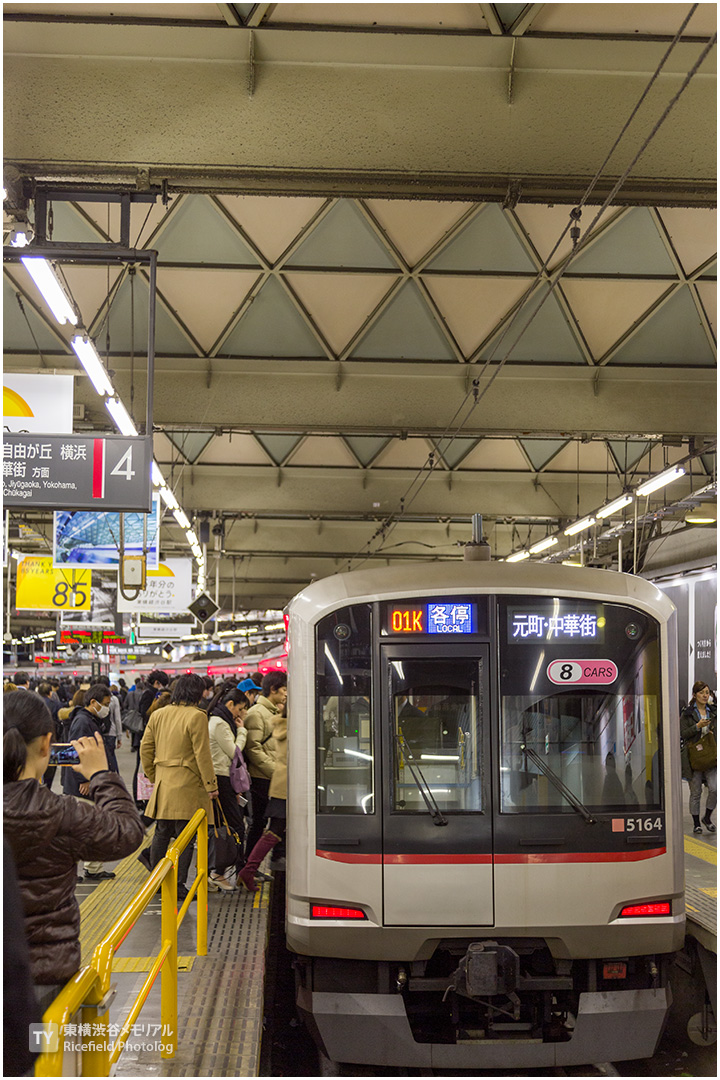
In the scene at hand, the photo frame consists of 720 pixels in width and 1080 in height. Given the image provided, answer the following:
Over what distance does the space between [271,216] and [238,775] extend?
17.6 feet

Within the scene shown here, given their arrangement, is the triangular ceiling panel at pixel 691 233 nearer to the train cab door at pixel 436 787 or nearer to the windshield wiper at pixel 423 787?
the train cab door at pixel 436 787

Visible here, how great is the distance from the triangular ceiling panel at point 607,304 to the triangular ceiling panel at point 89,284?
4.95 meters

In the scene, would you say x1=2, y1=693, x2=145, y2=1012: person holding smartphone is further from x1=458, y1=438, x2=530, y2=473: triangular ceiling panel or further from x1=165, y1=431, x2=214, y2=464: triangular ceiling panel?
x1=458, y1=438, x2=530, y2=473: triangular ceiling panel

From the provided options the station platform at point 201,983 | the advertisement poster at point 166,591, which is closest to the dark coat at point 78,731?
the station platform at point 201,983

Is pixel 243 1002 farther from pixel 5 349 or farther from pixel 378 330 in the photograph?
pixel 5 349

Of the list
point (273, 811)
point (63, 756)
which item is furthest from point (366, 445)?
point (273, 811)

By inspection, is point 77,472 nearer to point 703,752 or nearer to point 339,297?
point 339,297

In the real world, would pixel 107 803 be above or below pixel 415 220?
below

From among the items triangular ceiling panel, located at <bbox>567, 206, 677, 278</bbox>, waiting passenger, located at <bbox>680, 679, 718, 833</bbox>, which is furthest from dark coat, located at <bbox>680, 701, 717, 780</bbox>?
triangular ceiling panel, located at <bbox>567, 206, 677, 278</bbox>

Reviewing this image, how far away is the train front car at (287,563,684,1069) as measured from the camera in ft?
18.3

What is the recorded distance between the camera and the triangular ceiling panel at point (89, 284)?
1117 cm

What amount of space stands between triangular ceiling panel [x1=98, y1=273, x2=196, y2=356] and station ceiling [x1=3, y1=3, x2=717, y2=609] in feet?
0.13

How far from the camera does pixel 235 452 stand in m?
17.3

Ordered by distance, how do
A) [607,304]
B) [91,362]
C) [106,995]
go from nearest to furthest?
[106,995]
[91,362]
[607,304]
